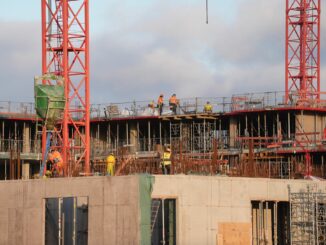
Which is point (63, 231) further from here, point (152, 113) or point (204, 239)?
point (152, 113)

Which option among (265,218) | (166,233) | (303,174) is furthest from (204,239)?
(303,174)

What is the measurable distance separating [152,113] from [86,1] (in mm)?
15257

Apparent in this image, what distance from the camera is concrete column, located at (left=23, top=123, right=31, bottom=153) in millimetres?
93188

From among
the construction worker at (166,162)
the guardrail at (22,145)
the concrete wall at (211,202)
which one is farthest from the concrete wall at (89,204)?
the guardrail at (22,145)

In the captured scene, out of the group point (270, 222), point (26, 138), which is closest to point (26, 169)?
point (26, 138)

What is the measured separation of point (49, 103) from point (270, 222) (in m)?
15.3

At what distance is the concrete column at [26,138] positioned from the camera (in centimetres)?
9319

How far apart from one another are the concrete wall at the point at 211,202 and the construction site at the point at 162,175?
0.18ft

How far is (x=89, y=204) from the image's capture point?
5316cm

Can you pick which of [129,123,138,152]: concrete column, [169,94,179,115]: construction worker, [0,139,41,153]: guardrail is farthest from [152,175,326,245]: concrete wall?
[129,123,138,152]: concrete column

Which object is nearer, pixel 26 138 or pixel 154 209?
pixel 154 209

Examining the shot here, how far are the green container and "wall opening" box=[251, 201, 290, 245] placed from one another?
45.0ft

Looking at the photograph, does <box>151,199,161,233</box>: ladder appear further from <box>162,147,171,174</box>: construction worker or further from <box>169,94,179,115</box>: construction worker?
<box>169,94,179,115</box>: construction worker

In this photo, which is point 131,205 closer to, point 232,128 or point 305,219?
point 305,219
